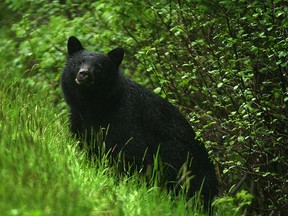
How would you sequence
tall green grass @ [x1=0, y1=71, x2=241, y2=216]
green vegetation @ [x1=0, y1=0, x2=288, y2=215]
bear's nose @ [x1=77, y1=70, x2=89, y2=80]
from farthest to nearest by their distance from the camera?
1. bear's nose @ [x1=77, y1=70, x2=89, y2=80]
2. green vegetation @ [x1=0, y1=0, x2=288, y2=215]
3. tall green grass @ [x1=0, y1=71, x2=241, y2=216]

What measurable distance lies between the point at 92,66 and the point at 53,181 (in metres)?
3.18

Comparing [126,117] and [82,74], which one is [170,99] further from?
[82,74]

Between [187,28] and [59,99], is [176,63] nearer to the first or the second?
[187,28]

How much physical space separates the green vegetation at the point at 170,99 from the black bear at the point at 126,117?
0.25m

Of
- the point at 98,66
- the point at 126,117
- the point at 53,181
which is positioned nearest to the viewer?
the point at 53,181

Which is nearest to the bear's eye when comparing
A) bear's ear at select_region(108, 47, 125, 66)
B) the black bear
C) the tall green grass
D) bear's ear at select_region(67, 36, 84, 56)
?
the black bear

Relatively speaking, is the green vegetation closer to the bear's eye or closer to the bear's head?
the bear's head

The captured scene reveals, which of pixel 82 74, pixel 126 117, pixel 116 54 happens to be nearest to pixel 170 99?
pixel 116 54

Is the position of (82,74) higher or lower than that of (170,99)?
higher

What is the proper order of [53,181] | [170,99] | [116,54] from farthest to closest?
[170,99]
[116,54]
[53,181]

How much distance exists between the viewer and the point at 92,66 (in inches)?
282

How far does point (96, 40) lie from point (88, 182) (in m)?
5.10

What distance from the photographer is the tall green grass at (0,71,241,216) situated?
12.3 ft

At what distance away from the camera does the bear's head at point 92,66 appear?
23.2ft
